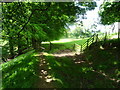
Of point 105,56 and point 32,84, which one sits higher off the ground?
point 105,56

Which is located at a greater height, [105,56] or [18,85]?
[105,56]

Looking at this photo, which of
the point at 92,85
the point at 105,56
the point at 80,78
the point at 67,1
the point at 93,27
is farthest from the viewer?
the point at 93,27

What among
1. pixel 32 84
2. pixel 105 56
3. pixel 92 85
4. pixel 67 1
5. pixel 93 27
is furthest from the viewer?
pixel 93 27

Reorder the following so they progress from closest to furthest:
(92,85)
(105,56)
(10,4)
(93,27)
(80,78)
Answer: (92,85)
(80,78)
(10,4)
(105,56)
(93,27)

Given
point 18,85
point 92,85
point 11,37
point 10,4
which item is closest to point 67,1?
point 10,4

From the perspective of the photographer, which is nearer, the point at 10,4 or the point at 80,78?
the point at 80,78

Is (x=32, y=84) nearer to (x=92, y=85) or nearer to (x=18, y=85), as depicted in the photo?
(x=18, y=85)

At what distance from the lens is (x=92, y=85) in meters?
6.79

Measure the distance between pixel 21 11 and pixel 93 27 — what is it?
65.7 meters

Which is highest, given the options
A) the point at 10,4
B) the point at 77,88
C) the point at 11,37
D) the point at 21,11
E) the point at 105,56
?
the point at 10,4

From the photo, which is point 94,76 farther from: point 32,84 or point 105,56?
point 32,84

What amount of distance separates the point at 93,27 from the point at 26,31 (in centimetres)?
6511

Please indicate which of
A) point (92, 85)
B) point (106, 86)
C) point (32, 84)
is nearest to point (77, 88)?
point (92, 85)

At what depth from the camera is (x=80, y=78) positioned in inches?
302
